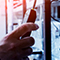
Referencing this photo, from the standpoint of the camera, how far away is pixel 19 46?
0.23 m

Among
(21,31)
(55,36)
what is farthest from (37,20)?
(21,31)

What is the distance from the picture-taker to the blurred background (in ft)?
1.68

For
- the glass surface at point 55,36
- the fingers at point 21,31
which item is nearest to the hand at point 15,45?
the fingers at point 21,31

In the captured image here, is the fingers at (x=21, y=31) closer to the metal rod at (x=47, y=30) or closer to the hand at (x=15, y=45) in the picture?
the hand at (x=15, y=45)

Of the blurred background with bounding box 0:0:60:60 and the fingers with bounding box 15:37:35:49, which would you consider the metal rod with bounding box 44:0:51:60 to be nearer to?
the blurred background with bounding box 0:0:60:60

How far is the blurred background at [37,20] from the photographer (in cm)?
51

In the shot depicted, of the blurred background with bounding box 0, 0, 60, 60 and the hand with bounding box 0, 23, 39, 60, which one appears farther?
the blurred background with bounding box 0, 0, 60, 60

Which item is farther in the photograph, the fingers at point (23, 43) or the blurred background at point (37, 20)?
the blurred background at point (37, 20)

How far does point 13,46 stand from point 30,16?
0.12m

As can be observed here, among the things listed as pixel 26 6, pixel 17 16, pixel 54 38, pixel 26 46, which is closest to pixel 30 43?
pixel 26 46

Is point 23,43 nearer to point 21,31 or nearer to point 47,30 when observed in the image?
point 21,31

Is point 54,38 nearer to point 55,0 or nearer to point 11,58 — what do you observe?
point 55,0

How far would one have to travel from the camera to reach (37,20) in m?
0.61

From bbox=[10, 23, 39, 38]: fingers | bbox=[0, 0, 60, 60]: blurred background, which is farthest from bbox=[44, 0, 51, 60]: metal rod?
bbox=[10, 23, 39, 38]: fingers
